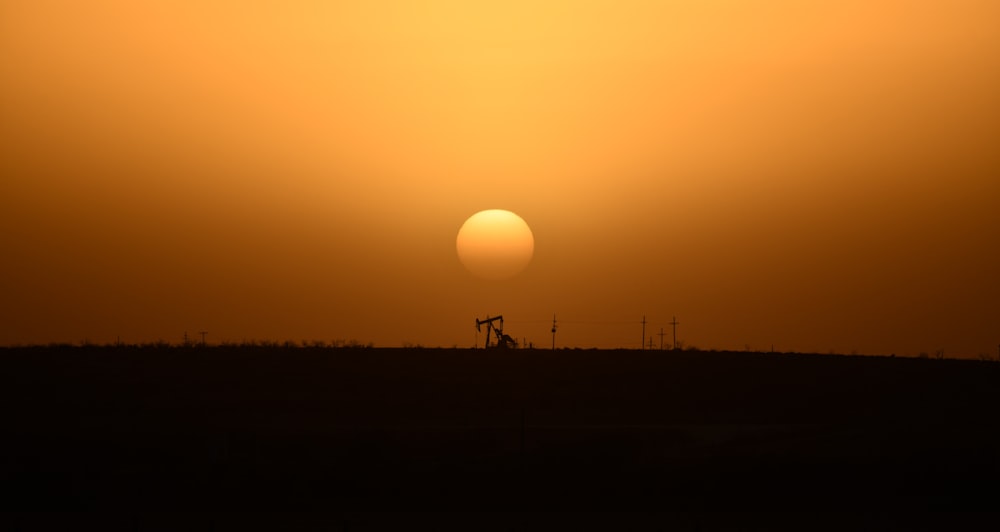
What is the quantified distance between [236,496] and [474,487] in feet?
14.9

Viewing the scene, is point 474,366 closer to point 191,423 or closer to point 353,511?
point 191,423

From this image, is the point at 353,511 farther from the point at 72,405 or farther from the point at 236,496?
the point at 72,405

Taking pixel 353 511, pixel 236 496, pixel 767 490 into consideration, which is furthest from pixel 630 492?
pixel 236 496

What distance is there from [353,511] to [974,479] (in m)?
12.0

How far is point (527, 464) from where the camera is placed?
94.0 ft

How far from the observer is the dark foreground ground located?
2548cm

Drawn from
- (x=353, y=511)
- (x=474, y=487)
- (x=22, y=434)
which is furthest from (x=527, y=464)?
(x=22, y=434)

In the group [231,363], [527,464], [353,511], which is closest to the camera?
[353,511]

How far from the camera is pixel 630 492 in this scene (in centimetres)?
2619

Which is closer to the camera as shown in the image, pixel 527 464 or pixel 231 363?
pixel 527 464

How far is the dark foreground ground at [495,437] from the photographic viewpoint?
25484mm

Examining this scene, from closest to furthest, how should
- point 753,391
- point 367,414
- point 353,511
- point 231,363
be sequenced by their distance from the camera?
point 353,511 → point 367,414 → point 753,391 → point 231,363

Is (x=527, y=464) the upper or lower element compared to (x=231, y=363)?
lower

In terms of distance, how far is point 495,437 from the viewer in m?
34.7
